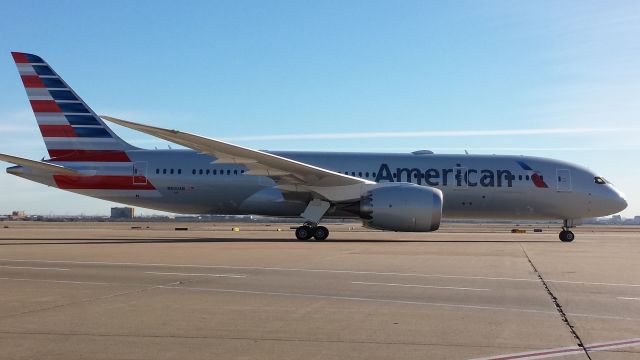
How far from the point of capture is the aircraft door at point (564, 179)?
2389cm

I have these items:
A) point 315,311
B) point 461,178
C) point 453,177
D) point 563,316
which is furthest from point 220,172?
point 563,316

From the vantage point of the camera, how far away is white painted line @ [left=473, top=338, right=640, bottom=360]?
14.4 feet

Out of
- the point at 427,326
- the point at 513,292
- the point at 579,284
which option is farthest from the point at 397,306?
the point at 579,284

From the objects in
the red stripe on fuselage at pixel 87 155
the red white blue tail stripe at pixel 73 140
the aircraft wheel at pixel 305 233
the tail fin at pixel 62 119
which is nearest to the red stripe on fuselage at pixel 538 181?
the aircraft wheel at pixel 305 233

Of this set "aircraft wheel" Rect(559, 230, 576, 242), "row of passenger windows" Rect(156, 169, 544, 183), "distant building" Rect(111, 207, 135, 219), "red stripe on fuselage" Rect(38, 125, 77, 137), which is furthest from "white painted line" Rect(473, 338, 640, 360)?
"distant building" Rect(111, 207, 135, 219)

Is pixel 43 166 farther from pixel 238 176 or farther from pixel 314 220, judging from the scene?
pixel 314 220

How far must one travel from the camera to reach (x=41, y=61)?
23.3 metres

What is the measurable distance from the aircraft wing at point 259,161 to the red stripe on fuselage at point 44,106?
6.87m

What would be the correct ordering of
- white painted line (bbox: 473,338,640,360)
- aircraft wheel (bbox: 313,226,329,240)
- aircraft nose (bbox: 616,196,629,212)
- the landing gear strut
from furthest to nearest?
aircraft nose (bbox: 616,196,629,212)
the landing gear strut
aircraft wheel (bbox: 313,226,329,240)
white painted line (bbox: 473,338,640,360)

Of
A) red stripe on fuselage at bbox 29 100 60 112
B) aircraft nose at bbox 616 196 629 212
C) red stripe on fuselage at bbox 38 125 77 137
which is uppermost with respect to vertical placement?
red stripe on fuselage at bbox 29 100 60 112

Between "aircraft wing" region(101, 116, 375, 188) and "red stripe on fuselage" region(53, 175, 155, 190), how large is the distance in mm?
4603

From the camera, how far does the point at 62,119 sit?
928 inches

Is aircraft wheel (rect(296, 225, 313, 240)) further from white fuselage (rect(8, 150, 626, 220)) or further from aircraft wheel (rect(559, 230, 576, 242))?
aircraft wheel (rect(559, 230, 576, 242))

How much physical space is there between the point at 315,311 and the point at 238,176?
1750 cm
